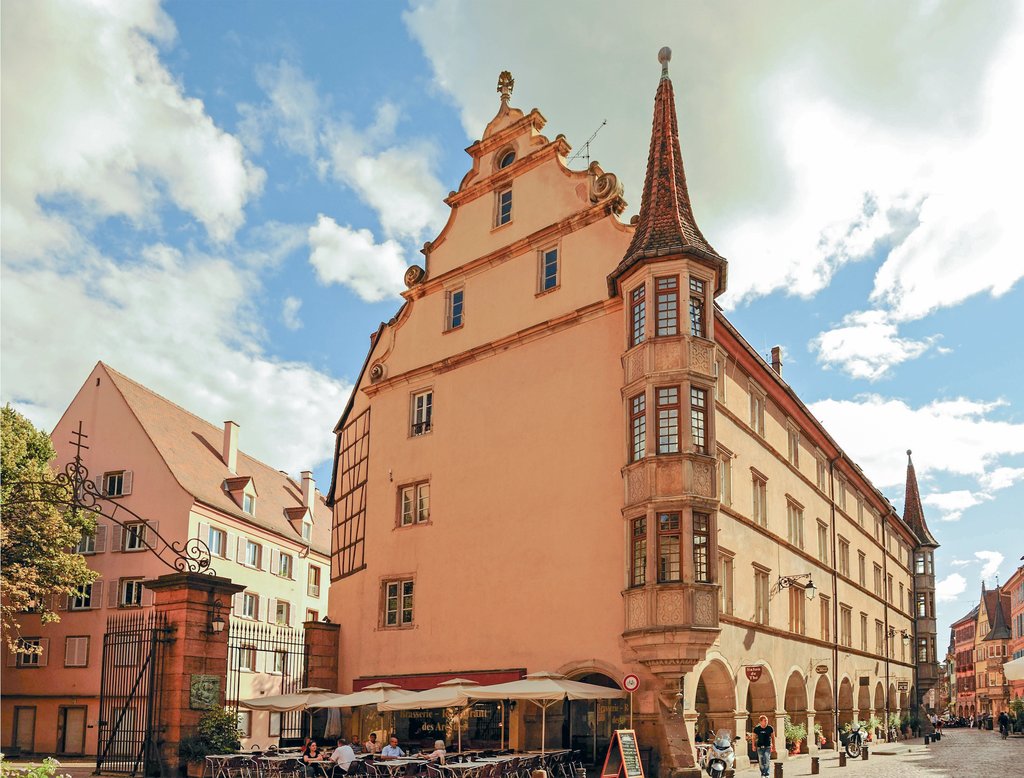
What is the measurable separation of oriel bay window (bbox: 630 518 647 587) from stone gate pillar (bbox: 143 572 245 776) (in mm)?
10204

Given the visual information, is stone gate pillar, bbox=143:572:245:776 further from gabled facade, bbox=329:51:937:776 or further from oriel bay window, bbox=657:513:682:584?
oriel bay window, bbox=657:513:682:584

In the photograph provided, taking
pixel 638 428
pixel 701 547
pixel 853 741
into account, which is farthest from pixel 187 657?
pixel 853 741

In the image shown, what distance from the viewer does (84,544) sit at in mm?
45875

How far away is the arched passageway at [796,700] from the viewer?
3491cm

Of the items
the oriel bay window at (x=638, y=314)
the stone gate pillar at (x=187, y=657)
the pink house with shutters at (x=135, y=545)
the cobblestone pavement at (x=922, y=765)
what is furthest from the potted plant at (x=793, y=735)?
the pink house with shutters at (x=135, y=545)

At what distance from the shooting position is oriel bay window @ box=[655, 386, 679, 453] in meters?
26.4

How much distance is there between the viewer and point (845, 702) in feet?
139

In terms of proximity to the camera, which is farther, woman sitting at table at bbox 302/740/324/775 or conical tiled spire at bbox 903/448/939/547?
conical tiled spire at bbox 903/448/939/547

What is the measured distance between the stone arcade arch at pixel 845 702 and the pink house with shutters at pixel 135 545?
952 inches

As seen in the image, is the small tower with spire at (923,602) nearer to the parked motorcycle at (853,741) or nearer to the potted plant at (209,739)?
the parked motorcycle at (853,741)

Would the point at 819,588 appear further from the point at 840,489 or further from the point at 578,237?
the point at 578,237

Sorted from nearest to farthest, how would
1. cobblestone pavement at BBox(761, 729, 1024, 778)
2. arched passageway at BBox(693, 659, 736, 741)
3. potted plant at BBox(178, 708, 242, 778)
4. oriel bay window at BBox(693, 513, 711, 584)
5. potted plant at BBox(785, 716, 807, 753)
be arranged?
potted plant at BBox(178, 708, 242, 778), oriel bay window at BBox(693, 513, 711, 584), cobblestone pavement at BBox(761, 729, 1024, 778), arched passageway at BBox(693, 659, 736, 741), potted plant at BBox(785, 716, 807, 753)

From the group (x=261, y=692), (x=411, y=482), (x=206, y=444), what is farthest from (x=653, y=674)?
(x=206, y=444)

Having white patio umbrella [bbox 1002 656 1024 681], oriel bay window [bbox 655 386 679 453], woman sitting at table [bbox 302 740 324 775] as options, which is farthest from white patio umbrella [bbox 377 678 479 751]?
white patio umbrella [bbox 1002 656 1024 681]
